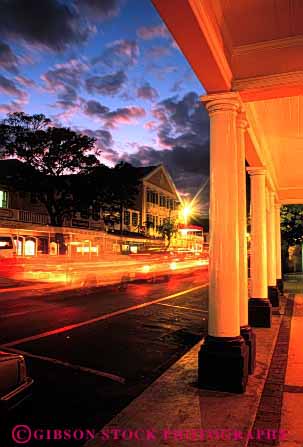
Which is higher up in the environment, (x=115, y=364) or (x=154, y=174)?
(x=154, y=174)

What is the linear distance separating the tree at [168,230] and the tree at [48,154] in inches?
781

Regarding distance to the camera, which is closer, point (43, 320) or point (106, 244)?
point (43, 320)

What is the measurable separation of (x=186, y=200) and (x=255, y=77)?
54.4m

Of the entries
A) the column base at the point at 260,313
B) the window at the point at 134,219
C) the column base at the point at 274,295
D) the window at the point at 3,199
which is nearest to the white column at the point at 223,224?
the column base at the point at 260,313

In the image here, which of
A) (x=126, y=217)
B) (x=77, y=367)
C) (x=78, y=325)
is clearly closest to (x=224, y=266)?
(x=77, y=367)

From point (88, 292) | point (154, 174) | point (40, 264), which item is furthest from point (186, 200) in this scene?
point (88, 292)

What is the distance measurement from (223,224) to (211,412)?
214 centimetres

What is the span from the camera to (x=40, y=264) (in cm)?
2452

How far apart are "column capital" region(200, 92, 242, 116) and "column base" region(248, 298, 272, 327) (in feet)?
16.6

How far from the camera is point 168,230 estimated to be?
163 ft

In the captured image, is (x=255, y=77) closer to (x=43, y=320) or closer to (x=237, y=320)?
(x=237, y=320)

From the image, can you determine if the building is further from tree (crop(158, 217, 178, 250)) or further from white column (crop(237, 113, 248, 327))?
white column (crop(237, 113, 248, 327))

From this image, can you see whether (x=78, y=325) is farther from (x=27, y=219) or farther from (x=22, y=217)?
(x=27, y=219)

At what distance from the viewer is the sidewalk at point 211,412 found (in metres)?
3.78
